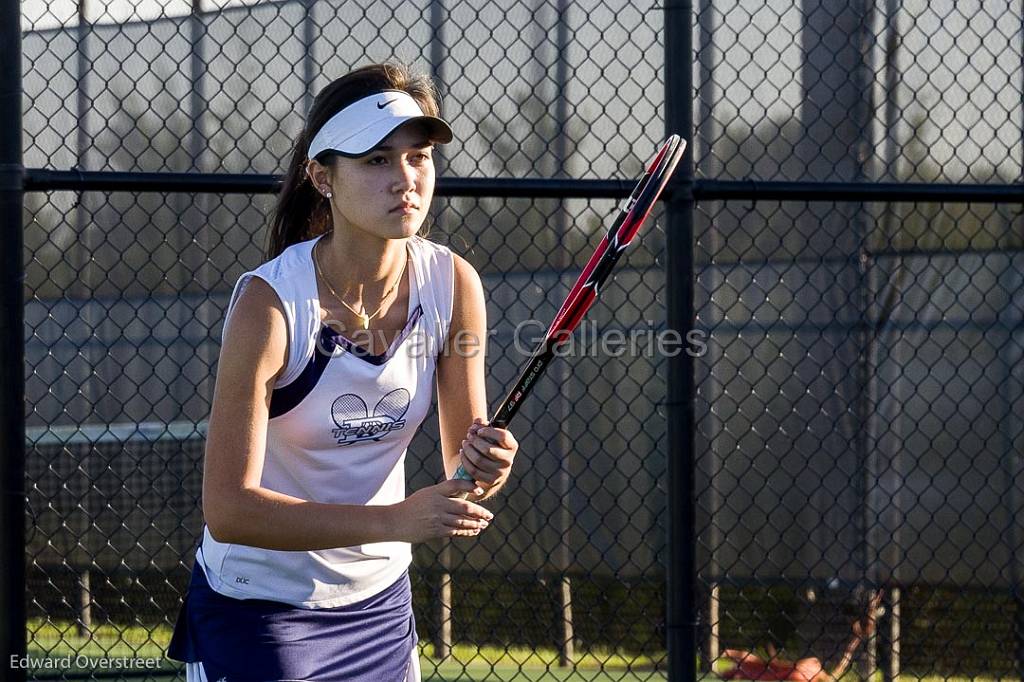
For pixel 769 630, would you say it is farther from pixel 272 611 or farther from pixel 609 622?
pixel 272 611

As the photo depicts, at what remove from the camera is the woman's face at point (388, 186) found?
6.60 ft

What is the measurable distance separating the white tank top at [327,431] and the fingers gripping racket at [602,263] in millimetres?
183

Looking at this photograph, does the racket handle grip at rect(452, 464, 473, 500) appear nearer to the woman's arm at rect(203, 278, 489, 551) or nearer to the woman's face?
the woman's arm at rect(203, 278, 489, 551)

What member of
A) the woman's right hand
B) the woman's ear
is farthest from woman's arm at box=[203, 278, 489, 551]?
the woman's ear

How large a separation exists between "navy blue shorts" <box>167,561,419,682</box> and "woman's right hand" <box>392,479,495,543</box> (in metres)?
0.30

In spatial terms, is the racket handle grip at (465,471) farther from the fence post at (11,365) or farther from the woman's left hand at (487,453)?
the fence post at (11,365)

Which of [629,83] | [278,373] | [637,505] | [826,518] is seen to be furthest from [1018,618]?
[278,373]

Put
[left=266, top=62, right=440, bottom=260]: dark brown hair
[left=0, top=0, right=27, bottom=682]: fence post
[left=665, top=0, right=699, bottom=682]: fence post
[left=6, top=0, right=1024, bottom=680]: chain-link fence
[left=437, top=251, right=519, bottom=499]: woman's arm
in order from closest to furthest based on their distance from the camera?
[left=266, top=62, right=440, bottom=260]: dark brown hair → [left=437, top=251, right=519, bottom=499]: woman's arm → [left=0, top=0, right=27, bottom=682]: fence post → [left=665, top=0, right=699, bottom=682]: fence post → [left=6, top=0, right=1024, bottom=680]: chain-link fence

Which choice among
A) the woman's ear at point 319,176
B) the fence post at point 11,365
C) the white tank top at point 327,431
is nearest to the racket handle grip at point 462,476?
the white tank top at point 327,431

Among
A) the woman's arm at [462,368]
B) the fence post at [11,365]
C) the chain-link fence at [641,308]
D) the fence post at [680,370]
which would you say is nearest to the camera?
the woman's arm at [462,368]

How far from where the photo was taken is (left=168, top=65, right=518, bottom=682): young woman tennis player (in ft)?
6.25

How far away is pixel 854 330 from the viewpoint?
14.1ft

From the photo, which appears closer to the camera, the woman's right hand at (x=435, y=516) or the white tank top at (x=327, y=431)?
the woman's right hand at (x=435, y=516)

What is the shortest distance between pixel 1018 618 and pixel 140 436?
342 centimetres
